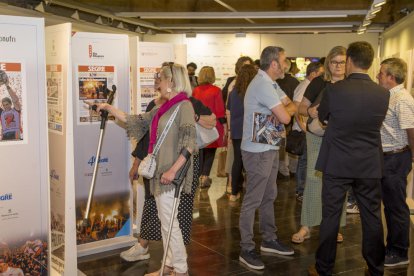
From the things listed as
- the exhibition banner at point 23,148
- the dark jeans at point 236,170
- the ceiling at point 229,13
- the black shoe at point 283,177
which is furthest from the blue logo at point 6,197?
the black shoe at point 283,177

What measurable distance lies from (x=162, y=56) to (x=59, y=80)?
1.50m

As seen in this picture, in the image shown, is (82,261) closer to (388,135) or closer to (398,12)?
(388,135)

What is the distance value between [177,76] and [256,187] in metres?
1.14

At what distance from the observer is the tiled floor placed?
4.02 m

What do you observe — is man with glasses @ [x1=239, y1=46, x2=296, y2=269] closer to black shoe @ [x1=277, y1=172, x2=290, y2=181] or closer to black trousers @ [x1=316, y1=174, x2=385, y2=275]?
black trousers @ [x1=316, y1=174, x2=385, y2=275]

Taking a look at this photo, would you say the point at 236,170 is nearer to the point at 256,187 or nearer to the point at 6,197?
the point at 256,187

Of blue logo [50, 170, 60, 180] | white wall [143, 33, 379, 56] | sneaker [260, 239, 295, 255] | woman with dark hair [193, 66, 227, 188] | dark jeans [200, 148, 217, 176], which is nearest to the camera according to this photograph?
blue logo [50, 170, 60, 180]

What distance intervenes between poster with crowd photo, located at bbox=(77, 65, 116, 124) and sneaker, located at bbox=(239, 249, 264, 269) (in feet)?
5.25

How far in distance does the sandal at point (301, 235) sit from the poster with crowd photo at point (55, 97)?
2.34m

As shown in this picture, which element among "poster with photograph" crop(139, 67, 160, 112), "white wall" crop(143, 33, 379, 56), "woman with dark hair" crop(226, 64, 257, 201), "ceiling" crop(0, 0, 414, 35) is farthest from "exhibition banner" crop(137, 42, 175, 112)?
"white wall" crop(143, 33, 379, 56)

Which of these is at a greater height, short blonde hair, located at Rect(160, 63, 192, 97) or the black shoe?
short blonde hair, located at Rect(160, 63, 192, 97)

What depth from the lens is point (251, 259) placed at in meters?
4.08

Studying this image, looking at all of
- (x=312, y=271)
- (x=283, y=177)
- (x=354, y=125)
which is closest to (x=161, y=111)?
(x=354, y=125)

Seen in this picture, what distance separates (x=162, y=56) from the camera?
479cm
